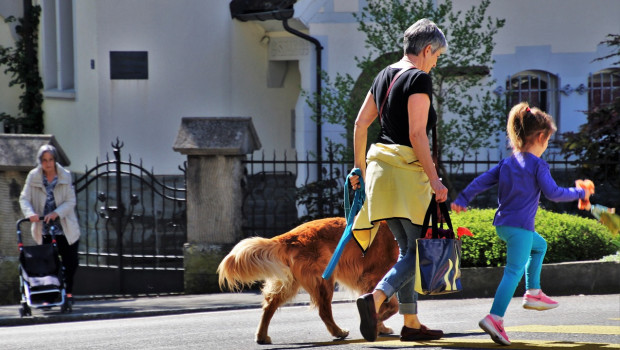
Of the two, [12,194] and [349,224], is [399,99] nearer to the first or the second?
[349,224]

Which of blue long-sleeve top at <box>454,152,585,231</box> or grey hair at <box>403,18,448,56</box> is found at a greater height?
grey hair at <box>403,18,448,56</box>

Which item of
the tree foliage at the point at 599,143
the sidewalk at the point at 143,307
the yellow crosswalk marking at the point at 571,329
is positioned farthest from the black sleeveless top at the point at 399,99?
the tree foliage at the point at 599,143

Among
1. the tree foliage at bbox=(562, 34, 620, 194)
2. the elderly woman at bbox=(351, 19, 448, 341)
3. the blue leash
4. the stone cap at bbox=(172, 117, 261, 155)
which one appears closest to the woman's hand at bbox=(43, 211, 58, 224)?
the stone cap at bbox=(172, 117, 261, 155)

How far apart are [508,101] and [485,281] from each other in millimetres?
5809

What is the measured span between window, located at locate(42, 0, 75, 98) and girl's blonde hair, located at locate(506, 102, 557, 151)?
14.0m

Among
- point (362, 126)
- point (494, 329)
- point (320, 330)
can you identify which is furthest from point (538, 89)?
point (494, 329)

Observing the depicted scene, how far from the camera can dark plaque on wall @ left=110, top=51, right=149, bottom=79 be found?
17.9 metres

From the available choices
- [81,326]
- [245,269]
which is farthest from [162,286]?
[245,269]

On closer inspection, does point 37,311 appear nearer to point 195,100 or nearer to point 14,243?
point 14,243

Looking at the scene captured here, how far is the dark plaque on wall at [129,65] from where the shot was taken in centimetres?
1788

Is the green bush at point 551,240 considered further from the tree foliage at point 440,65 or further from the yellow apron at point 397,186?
the yellow apron at point 397,186

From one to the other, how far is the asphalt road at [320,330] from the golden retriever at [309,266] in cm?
27

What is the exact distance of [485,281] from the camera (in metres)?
10.4

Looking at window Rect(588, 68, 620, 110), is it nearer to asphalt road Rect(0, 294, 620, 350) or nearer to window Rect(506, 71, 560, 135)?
window Rect(506, 71, 560, 135)
